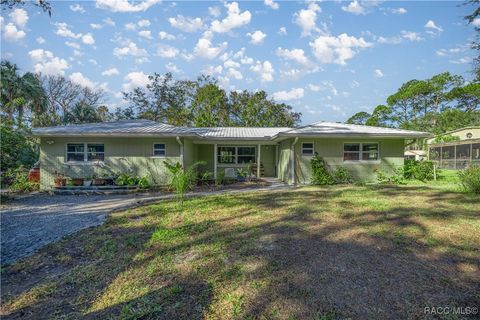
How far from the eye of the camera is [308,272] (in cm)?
389

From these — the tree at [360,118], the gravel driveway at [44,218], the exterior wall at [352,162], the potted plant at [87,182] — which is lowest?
the gravel driveway at [44,218]

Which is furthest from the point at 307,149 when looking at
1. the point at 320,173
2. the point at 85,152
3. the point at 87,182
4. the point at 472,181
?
the point at 85,152

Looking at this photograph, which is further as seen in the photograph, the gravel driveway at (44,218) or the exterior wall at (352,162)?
the exterior wall at (352,162)

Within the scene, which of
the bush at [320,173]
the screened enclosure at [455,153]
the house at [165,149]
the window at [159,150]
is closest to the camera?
the house at [165,149]

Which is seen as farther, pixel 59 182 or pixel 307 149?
pixel 307 149

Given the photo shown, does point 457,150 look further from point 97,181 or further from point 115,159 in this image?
point 97,181

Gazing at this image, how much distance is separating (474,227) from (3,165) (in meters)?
16.8

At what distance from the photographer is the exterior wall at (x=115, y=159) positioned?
1320 cm

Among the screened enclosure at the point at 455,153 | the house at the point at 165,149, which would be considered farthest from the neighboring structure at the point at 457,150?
the house at the point at 165,149

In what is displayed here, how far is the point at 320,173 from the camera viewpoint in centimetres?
1407

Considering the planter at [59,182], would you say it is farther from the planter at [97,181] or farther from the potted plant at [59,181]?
the planter at [97,181]

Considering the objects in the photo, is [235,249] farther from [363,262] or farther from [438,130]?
[438,130]

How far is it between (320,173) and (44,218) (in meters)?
11.4

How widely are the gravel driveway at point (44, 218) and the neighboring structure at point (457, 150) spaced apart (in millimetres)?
25124
